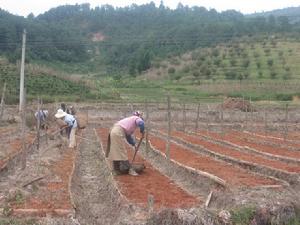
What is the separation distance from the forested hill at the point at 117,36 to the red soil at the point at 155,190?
165 feet

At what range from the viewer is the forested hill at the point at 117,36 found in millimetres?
69312

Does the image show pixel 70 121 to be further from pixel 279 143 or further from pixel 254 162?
pixel 279 143

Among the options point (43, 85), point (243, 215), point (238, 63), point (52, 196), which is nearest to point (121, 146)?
point (52, 196)

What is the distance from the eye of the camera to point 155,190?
1102 cm

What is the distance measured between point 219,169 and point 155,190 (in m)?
2.81

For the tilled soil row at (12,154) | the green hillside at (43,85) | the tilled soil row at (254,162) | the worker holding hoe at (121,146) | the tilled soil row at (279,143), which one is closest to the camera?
the tilled soil row at (254,162)

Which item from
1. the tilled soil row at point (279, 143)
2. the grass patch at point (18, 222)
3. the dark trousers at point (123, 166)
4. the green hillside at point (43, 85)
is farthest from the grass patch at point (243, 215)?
the green hillside at point (43, 85)

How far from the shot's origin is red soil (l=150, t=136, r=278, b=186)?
11.5m

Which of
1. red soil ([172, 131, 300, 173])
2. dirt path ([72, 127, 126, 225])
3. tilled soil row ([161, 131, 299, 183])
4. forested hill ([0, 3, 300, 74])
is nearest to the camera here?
dirt path ([72, 127, 126, 225])

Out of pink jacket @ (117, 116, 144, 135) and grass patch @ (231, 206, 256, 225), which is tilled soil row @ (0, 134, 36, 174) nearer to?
pink jacket @ (117, 116, 144, 135)

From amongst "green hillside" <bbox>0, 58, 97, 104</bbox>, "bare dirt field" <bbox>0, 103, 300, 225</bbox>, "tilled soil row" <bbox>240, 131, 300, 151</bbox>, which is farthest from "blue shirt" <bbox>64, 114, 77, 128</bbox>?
"green hillside" <bbox>0, 58, 97, 104</bbox>

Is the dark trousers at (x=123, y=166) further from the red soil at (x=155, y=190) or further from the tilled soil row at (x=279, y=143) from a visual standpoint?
the tilled soil row at (x=279, y=143)

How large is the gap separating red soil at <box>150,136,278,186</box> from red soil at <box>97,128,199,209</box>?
1135 millimetres

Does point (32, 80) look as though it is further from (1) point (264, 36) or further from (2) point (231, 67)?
(1) point (264, 36)
